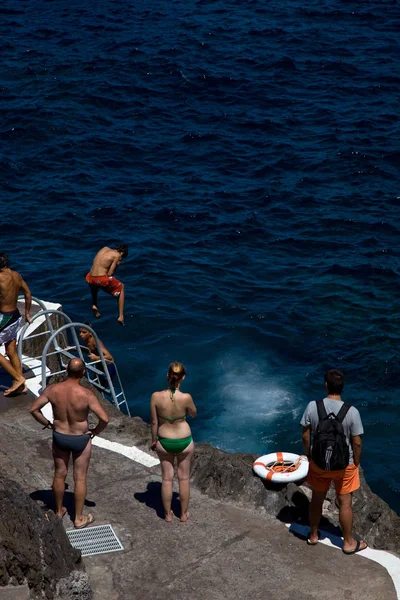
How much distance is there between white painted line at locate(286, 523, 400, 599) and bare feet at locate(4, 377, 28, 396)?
431 cm

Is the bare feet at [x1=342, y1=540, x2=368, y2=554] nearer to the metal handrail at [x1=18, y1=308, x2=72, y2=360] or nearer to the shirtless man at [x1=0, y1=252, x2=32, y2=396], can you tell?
the metal handrail at [x1=18, y1=308, x2=72, y2=360]

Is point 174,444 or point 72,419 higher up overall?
point 72,419

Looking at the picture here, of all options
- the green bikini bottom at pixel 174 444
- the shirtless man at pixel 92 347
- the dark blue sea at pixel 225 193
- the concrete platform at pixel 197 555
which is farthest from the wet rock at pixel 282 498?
the dark blue sea at pixel 225 193

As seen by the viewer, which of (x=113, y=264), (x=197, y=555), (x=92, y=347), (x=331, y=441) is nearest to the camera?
(x=331, y=441)

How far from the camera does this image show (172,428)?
9445mm

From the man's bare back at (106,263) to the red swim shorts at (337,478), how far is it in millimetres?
5923

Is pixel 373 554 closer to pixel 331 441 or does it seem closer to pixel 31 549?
pixel 331 441

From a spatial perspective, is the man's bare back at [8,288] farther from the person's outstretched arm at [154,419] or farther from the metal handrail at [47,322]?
the person's outstretched arm at [154,419]

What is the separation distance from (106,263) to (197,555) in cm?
604

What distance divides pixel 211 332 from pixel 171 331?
875 mm

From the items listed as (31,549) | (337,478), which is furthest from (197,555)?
(31,549)

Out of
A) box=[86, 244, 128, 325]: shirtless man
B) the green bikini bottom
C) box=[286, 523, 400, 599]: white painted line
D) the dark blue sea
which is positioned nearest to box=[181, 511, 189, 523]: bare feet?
the green bikini bottom

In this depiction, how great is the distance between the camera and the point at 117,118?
3075 cm

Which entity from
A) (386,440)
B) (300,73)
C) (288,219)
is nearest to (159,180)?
(288,219)
